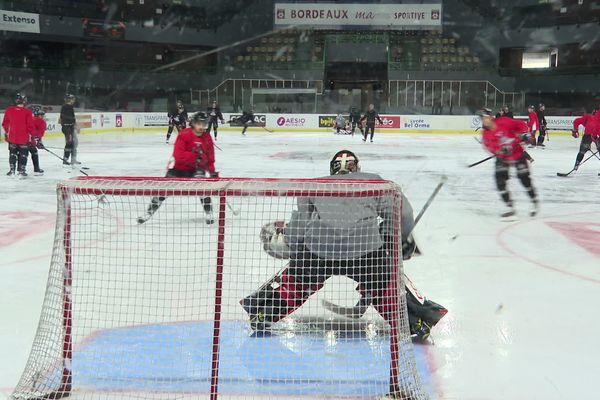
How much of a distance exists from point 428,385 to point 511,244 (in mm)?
3313

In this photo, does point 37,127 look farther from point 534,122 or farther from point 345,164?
point 534,122

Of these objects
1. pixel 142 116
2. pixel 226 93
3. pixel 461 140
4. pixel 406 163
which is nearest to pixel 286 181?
pixel 406 163

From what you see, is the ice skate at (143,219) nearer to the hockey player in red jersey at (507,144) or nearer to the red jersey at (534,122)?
the hockey player in red jersey at (507,144)

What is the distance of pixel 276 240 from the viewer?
299 cm

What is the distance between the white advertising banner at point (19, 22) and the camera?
25188 mm

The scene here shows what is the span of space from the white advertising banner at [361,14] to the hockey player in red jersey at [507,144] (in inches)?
1010

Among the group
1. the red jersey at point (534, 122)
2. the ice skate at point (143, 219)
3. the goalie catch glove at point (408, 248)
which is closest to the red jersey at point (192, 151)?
the ice skate at point (143, 219)

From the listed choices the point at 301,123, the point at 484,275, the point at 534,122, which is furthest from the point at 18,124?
the point at 301,123

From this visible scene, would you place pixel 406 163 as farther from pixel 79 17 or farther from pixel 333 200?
pixel 79 17

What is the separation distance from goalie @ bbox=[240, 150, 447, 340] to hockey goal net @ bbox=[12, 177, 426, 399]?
0.03ft

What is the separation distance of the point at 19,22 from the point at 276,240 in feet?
86.1

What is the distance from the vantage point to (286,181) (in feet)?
8.49

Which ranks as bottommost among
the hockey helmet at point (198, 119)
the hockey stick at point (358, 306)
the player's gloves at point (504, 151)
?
the hockey stick at point (358, 306)

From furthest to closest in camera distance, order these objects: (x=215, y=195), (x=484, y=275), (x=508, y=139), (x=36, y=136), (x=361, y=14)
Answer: (x=361, y=14) → (x=36, y=136) → (x=508, y=139) → (x=484, y=275) → (x=215, y=195)
